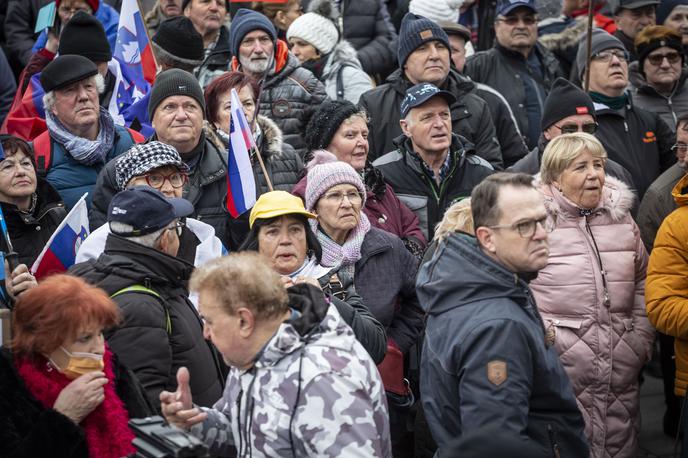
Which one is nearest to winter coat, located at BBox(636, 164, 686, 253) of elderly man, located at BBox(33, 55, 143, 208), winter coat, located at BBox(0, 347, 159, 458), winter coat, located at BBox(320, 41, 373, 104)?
winter coat, located at BBox(320, 41, 373, 104)

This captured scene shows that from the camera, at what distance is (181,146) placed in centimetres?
662

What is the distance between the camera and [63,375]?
13.8 ft

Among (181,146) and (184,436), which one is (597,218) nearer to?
(181,146)

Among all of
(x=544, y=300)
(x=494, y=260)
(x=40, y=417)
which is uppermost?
(x=494, y=260)

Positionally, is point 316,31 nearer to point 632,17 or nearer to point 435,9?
point 435,9

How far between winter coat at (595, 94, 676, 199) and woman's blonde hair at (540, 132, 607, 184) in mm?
1875

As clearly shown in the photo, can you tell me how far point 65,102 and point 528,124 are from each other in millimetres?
3862

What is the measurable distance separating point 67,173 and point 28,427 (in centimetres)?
299

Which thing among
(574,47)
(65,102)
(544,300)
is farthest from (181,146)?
(574,47)

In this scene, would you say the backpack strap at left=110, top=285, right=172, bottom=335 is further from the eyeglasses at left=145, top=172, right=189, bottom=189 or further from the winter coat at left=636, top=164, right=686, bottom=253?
the winter coat at left=636, top=164, right=686, bottom=253

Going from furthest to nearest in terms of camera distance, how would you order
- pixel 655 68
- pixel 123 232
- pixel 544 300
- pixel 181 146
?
pixel 655 68 < pixel 181 146 < pixel 544 300 < pixel 123 232

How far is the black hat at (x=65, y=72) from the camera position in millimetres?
6852

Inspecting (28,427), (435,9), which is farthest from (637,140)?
(28,427)

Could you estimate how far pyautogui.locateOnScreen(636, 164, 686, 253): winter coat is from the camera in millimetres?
6977
